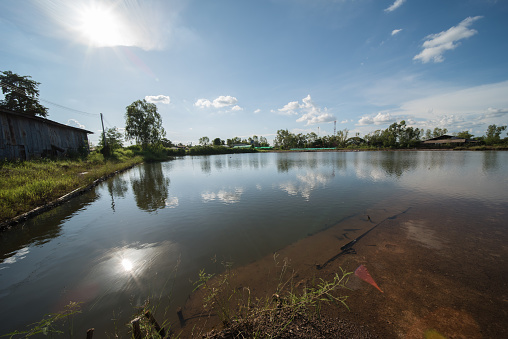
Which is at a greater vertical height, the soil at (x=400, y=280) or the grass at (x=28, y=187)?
the grass at (x=28, y=187)

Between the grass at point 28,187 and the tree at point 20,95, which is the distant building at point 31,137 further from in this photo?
the tree at point 20,95

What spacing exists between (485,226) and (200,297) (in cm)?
1108

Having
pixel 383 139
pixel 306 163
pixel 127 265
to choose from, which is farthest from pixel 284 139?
pixel 127 265

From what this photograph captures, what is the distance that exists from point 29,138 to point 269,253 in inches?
1100

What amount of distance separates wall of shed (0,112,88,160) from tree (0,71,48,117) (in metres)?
12.6

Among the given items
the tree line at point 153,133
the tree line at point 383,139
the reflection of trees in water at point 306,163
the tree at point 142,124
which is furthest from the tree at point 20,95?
the tree line at point 383,139

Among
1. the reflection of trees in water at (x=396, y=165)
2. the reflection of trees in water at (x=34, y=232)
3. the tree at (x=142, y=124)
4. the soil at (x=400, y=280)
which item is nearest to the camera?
the soil at (x=400, y=280)

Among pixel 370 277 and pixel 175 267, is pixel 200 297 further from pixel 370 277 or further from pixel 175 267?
pixel 370 277

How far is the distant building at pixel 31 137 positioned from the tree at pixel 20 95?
1221 centimetres

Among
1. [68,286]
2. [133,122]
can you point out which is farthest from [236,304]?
[133,122]

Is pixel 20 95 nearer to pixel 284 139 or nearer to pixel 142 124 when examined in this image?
pixel 142 124

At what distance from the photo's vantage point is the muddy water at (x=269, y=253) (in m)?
3.80

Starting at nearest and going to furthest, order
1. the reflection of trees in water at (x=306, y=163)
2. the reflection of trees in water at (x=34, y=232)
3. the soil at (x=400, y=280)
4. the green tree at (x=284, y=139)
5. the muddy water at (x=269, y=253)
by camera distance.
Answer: the soil at (x=400, y=280) < the muddy water at (x=269, y=253) < the reflection of trees in water at (x=34, y=232) < the reflection of trees in water at (x=306, y=163) < the green tree at (x=284, y=139)

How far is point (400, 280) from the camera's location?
452cm
